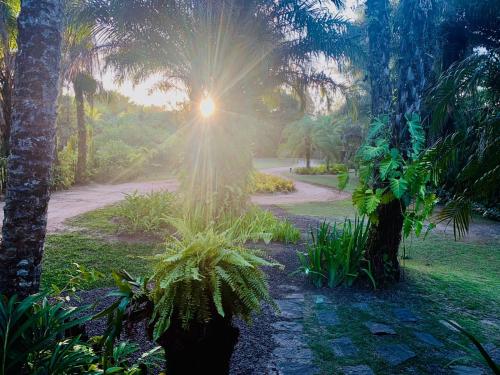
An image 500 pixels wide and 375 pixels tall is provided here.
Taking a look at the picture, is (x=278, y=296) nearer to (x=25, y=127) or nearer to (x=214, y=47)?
(x=25, y=127)

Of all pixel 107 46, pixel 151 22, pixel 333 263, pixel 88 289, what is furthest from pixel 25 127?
pixel 107 46

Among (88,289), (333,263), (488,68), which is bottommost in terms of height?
(88,289)

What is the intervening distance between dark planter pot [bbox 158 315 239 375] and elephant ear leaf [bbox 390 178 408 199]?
8.25 ft

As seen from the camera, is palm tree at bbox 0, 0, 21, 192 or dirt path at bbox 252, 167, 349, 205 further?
dirt path at bbox 252, 167, 349, 205

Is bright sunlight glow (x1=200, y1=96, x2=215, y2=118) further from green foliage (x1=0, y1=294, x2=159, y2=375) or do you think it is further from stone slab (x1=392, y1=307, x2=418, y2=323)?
green foliage (x1=0, y1=294, x2=159, y2=375)

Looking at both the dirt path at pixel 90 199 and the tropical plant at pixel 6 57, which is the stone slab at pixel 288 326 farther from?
the tropical plant at pixel 6 57

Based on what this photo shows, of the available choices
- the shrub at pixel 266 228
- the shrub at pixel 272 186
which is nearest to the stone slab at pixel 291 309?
the shrub at pixel 266 228

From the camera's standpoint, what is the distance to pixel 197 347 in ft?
5.86

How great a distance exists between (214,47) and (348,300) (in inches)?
232

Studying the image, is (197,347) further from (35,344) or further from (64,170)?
(64,170)

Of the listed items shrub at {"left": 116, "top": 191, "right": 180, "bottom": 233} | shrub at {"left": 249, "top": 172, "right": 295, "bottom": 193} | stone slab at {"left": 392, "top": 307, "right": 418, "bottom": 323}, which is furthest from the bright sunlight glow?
shrub at {"left": 249, "top": 172, "right": 295, "bottom": 193}

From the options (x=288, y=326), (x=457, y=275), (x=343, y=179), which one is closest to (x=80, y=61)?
(x=343, y=179)

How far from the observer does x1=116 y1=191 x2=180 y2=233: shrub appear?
22.3 ft

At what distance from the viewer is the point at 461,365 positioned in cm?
265
